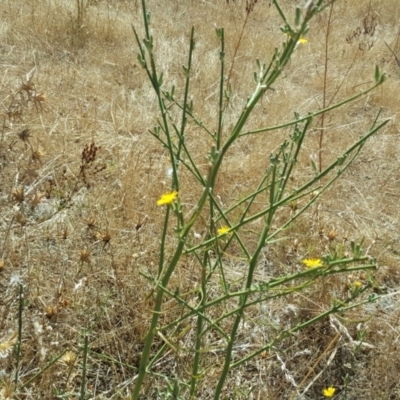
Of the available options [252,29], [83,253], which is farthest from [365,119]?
[83,253]

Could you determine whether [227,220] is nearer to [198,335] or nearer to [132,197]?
[198,335]

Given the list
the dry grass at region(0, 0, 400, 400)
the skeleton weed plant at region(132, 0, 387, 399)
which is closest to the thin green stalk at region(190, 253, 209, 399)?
the skeleton weed plant at region(132, 0, 387, 399)

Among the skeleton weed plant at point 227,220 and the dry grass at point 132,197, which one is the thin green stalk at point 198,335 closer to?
the skeleton weed plant at point 227,220

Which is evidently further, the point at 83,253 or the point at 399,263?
the point at 399,263

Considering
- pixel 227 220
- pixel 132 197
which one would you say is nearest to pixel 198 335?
pixel 227 220

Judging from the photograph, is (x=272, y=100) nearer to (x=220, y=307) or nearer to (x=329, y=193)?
(x=329, y=193)

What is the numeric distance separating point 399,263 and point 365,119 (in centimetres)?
148

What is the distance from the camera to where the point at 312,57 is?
4.34 m

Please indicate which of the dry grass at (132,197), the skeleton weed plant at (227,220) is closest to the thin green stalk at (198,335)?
the skeleton weed plant at (227,220)

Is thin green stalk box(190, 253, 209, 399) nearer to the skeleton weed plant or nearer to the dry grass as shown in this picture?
the skeleton weed plant

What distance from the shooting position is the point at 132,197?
237cm

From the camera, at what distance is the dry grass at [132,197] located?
1657mm

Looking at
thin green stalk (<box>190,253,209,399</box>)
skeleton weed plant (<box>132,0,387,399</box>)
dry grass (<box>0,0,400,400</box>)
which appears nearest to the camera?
skeleton weed plant (<box>132,0,387,399</box>)

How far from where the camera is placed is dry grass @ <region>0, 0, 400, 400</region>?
1.66 m
